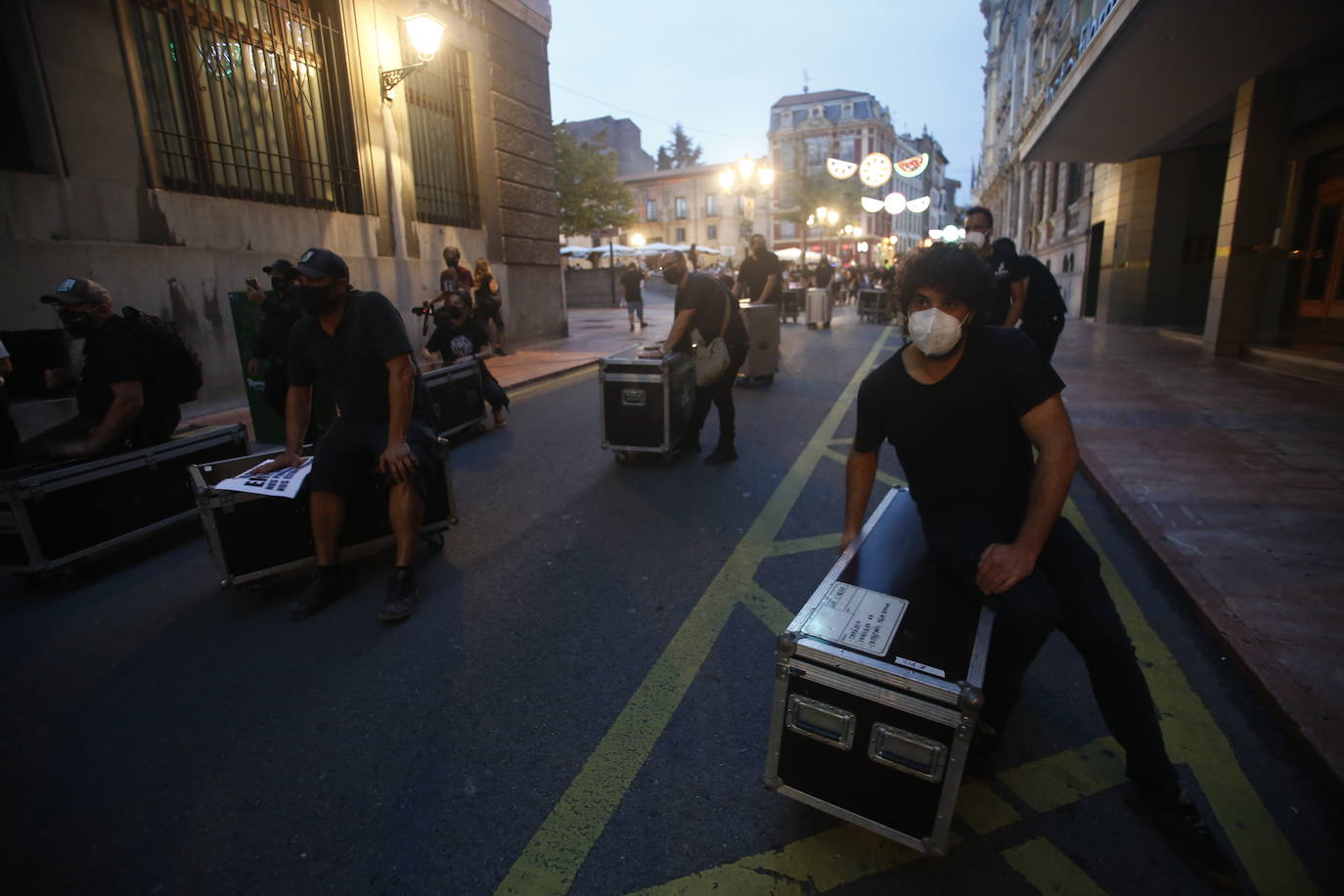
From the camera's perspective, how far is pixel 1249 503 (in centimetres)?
432

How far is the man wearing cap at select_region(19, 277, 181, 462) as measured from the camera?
401cm

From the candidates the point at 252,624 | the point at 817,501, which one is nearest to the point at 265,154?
the point at 252,624

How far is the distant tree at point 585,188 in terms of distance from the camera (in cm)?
3403

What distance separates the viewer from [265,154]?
902cm

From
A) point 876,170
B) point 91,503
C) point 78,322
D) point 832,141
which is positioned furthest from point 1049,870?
point 832,141

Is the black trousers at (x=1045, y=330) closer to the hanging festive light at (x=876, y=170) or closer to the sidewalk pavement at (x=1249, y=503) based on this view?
the sidewalk pavement at (x=1249, y=503)

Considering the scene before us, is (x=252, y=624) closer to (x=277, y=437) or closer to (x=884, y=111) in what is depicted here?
(x=277, y=437)

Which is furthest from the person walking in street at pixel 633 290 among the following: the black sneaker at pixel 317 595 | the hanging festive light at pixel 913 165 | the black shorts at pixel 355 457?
the black sneaker at pixel 317 595

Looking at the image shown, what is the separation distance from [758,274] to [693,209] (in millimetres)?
53425

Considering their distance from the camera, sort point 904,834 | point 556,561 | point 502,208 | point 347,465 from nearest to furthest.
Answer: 1. point 904,834
2. point 347,465
3. point 556,561
4. point 502,208

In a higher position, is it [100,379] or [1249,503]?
[100,379]

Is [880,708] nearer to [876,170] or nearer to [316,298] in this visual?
[316,298]

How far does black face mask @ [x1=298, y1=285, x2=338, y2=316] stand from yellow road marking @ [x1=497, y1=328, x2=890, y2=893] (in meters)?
2.48

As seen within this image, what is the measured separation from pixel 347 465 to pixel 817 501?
306cm
